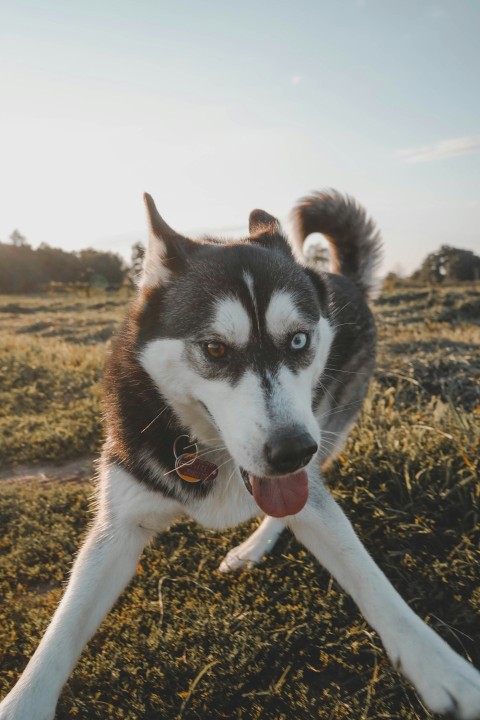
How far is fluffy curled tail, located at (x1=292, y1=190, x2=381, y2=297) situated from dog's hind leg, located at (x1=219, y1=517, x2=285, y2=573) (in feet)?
6.94

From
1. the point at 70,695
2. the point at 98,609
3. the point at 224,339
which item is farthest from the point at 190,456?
the point at 70,695

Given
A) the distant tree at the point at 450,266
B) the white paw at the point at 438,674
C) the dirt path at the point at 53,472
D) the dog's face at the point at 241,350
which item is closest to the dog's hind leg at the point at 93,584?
the dog's face at the point at 241,350

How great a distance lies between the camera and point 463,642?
2191 mm

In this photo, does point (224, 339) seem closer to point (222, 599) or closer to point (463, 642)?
point (222, 599)

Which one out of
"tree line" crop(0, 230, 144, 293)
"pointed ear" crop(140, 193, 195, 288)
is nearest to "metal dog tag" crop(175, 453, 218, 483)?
"pointed ear" crop(140, 193, 195, 288)

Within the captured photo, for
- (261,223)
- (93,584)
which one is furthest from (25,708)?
(261,223)

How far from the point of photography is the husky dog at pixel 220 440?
1.90 m

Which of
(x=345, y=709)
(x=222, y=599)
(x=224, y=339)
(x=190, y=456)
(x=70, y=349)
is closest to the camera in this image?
(x=345, y=709)

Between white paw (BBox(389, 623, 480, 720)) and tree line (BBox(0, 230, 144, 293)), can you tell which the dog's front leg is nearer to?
white paw (BBox(389, 623, 480, 720))


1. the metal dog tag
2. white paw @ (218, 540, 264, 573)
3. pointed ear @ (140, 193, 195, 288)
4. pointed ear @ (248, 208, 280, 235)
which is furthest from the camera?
pointed ear @ (248, 208, 280, 235)

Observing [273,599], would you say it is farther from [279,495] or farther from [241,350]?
[241,350]

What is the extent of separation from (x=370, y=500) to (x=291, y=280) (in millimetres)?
1426

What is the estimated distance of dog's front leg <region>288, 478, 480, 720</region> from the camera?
186 cm

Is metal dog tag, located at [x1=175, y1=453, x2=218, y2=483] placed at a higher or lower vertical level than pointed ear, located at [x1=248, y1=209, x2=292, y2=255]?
lower
